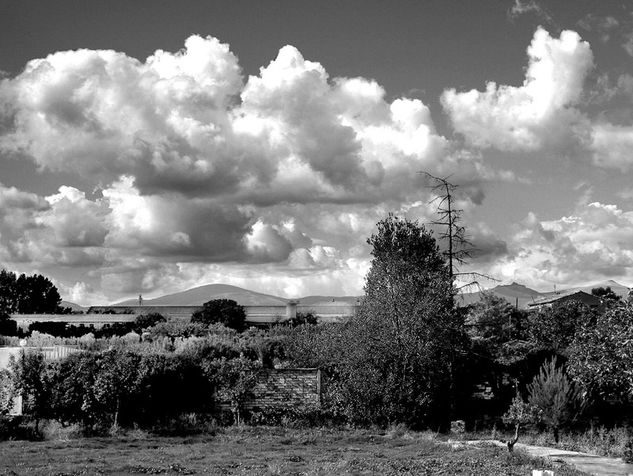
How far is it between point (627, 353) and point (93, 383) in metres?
18.7

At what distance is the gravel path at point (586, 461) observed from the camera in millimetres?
20234

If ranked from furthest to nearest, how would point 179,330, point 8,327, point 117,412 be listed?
point 8,327 → point 179,330 → point 117,412

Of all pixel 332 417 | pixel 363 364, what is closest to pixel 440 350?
pixel 363 364

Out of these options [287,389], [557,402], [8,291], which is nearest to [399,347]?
[287,389]

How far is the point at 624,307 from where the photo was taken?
24.5m

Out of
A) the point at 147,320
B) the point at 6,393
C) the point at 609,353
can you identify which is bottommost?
the point at 6,393

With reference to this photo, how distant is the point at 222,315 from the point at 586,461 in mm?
71366

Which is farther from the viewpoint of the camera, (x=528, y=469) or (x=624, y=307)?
(x=624, y=307)

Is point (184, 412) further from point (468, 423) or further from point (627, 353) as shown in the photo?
point (627, 353)

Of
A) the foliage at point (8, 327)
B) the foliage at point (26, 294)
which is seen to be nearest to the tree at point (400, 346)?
the foliage at point (8, 327)

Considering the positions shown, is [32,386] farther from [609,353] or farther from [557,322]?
[557,322]

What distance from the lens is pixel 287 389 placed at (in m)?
29.8

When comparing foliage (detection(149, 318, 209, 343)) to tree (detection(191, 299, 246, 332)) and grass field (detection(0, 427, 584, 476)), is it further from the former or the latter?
grass field (detection(0, 427, 584, 476))

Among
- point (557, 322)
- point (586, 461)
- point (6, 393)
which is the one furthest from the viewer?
point (557, 322)
